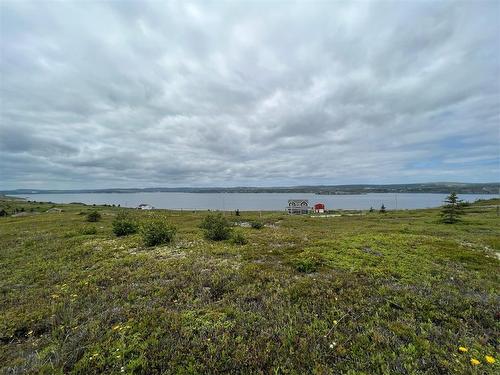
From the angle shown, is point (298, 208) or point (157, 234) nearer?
point (157, 234)

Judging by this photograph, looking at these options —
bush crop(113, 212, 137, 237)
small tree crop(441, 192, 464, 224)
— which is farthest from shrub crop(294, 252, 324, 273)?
small tree crop(441, 192, 464, 224)

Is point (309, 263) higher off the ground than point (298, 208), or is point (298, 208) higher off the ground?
point (309, 263)

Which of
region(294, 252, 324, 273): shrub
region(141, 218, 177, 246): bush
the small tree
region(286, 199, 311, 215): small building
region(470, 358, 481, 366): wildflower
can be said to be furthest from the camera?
region(286, 199, 311, 215): small building

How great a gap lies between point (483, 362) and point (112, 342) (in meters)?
7.34

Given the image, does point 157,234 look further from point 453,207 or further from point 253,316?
point 453,207

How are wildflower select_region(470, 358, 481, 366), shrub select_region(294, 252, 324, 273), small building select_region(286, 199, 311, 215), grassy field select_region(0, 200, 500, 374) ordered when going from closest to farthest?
wildflower select_region(470, 358, 481, 366) → grassy field select_region(0, 200, 500, 374) → shrub select_region(294, 252, 324, 273) → small building select_region(286, 199, 311, 215)

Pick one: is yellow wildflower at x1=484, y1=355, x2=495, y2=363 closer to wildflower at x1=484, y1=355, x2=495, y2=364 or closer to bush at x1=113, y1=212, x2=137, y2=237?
wildflower at x1=484, y1=355, x2=495, y2=364

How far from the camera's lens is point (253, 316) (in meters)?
5.78

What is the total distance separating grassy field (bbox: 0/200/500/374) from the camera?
4305 millimetres

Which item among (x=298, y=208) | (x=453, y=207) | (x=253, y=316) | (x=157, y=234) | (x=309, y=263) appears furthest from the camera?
(x=298, y=208)

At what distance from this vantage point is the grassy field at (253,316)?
14.1ft

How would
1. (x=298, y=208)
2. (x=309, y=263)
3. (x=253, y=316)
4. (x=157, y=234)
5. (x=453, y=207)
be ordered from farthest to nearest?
(x=298, y=208)
(x=453, y=207)
(x=157, y=234)
(x=309, y=263)
(x=253, y=316)

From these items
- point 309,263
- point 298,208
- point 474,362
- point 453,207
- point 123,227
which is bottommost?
point 298,208

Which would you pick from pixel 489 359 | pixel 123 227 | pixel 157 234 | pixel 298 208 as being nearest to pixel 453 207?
pixel 489 359
